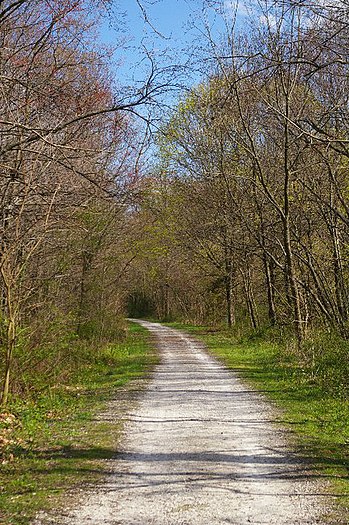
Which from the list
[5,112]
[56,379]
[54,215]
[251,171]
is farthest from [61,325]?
[251,171]

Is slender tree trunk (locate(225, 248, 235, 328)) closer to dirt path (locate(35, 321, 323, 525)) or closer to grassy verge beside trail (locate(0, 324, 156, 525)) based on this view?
grassy verge beside trail (locate(0, 324, 156, 525))

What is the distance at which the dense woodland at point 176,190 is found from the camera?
1070 centimetres

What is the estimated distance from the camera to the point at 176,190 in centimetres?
3111

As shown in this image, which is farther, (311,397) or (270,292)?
(270,292)

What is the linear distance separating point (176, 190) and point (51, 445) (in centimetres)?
2343

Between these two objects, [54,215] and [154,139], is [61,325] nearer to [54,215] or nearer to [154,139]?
[54,215]

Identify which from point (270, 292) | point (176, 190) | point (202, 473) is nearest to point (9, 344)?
point (202, 473)

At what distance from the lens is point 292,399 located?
39.0 feet

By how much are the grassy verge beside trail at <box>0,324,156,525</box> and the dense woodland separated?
2.69 feet

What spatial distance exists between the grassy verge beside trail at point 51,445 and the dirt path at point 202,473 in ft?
1.05

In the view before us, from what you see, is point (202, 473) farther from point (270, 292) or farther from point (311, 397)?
point (270, 292)

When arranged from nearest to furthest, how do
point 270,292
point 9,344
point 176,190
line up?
point 9,344, point 270,292, point 176,190

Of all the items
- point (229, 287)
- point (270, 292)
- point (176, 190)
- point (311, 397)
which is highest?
point (176, 190)

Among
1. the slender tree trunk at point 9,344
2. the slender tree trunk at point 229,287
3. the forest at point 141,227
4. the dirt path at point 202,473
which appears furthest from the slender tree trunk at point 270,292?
the slender tree trunk at point 9,344
